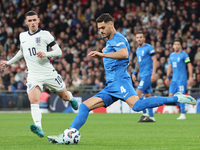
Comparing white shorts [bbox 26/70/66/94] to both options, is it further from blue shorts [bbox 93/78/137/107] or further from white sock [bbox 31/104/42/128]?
blue shorts [bbox 93/78/137/107]

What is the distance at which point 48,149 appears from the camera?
5.21 meters

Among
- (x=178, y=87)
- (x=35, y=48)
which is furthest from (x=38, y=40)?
(x=178, y=87)

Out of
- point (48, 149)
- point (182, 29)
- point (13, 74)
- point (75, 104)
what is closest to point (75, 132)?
point (48, 149)

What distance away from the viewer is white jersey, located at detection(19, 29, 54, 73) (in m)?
7.51

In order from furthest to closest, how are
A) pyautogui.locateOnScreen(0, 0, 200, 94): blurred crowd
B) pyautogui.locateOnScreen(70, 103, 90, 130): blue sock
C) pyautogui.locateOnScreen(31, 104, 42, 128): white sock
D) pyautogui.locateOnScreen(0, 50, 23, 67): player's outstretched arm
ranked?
1. pyautogui.locateOnScreen(0, 0, 200, 94): blurred crowd
2. pyautogui.locateOnScreen(0, 50, 23, 67): player's outstretched arm
3. pyautogui.locateOnScreen(31, 104, 42, 128): white sock
4. pyautogui.locateOnScreen(70, 103, 90, 130): blue sock

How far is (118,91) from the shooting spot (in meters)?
5.88

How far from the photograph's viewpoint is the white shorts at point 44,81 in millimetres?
7422

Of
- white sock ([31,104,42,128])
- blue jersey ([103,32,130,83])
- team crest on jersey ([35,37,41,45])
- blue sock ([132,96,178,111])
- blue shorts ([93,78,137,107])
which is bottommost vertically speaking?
white sock ([31,104,42,128])

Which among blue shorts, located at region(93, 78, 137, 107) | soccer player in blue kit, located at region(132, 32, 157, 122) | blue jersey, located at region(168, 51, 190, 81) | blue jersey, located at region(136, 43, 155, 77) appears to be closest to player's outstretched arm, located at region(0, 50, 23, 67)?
blue shorts, located at region(93, 78, 137, 107)

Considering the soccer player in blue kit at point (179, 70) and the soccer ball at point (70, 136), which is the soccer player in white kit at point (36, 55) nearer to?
the soccer ball at point (70, 136)

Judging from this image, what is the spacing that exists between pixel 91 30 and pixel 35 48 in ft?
45.5

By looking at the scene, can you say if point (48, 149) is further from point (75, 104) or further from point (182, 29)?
point (182, 29)

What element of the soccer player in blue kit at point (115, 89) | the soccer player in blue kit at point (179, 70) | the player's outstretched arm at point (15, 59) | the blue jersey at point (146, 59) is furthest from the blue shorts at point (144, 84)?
the soccer player in blue kit at point (115, 89)

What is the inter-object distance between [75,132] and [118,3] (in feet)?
55.0
